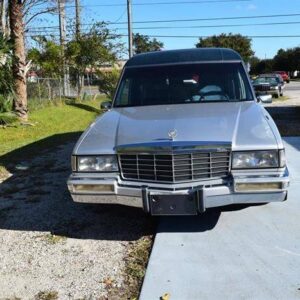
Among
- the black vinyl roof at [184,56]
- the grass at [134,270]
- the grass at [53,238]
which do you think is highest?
the black vinyl roof at [184,56]

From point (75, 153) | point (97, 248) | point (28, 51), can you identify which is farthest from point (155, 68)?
point (28, 51)

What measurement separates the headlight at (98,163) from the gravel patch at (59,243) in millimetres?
765

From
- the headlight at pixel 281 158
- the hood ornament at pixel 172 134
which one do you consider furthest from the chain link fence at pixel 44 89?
the headlight at pixel 281 158

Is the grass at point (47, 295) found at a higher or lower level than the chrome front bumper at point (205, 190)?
lower

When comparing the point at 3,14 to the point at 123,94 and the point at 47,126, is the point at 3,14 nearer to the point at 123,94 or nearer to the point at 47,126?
the point at 47,126

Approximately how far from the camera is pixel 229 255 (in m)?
4.54

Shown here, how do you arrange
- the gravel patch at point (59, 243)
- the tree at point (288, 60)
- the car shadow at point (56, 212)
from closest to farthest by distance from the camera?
1. the gravel patch at point (59, 243)
2. the car shadow at point (56, 212)
3. the tree at point (288, 60)

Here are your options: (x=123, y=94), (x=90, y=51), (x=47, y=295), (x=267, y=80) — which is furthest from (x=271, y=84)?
(x=47, y=295)

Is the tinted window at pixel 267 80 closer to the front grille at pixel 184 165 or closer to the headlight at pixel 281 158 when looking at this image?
the headlight at pixel 281 158

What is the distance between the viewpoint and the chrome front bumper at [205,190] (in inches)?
181

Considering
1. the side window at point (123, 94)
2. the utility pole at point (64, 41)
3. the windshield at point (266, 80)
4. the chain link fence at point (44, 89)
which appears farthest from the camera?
the windshield at point (266, 80)

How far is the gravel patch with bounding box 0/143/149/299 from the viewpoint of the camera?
13.6ft

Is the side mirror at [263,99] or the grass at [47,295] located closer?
the grass at [47,295]

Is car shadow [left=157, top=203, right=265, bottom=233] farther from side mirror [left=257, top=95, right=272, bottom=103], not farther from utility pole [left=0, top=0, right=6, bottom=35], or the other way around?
utility pole [left=0, top=0, right=6, bottom=35]
